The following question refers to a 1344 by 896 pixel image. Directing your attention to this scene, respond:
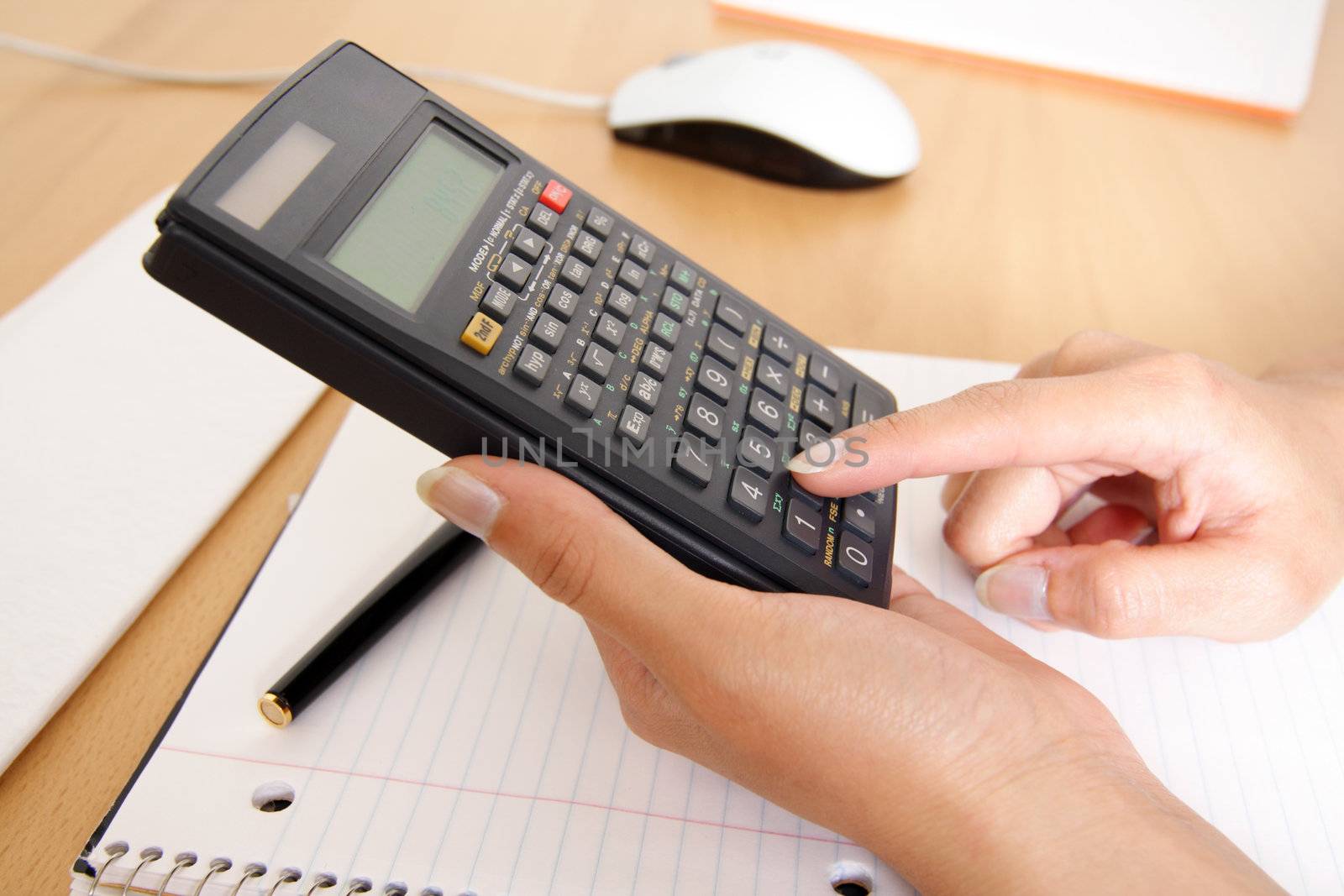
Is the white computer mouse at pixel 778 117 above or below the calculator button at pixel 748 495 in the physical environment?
Result: above

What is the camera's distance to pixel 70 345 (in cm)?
48

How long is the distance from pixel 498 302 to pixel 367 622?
0.49ft

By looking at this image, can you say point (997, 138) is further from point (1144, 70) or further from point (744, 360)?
point (744, 360)

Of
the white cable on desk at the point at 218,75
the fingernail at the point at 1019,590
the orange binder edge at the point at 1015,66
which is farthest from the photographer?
the orange binder edge at the point at 1015,66

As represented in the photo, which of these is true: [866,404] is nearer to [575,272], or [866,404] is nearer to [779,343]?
[779,343]

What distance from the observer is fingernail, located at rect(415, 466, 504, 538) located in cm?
33

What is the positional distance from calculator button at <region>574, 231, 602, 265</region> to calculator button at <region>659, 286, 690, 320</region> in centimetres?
4

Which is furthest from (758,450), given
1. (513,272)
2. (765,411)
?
(513,272)

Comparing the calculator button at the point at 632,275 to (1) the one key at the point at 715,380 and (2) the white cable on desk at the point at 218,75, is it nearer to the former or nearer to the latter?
(1) the one key at the point at 715,380

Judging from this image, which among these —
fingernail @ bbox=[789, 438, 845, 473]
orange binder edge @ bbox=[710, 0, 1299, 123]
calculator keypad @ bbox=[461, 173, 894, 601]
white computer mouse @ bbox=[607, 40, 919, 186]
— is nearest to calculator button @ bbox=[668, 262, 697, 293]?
calculator keypad @ bbox=[461, 173, 894, 601]

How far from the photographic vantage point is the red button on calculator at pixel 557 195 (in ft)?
1.38

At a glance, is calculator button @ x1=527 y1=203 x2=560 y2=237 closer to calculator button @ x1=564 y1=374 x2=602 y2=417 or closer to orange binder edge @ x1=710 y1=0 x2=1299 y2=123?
A: calculator button @ x1=564 y1=374 x2=602 y2=417

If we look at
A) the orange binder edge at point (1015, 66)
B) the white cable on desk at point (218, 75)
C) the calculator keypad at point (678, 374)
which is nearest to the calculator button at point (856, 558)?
the calculator keypad at point (678, 374)

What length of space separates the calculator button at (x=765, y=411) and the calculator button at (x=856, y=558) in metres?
0.06
